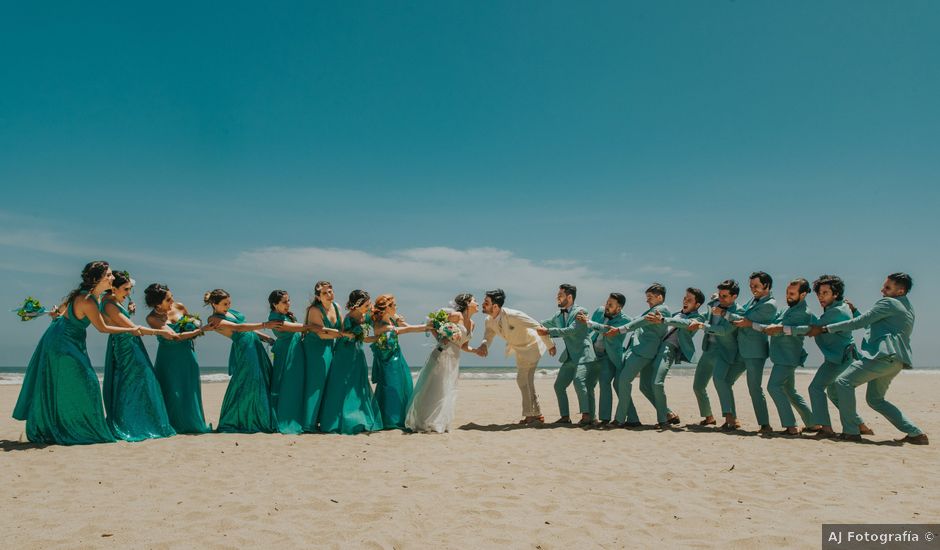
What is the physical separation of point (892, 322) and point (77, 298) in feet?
37.9

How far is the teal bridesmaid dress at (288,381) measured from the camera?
9.54 metres

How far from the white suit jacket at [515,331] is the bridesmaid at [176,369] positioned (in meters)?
4.80

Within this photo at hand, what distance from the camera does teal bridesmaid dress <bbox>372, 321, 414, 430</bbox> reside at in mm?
10047

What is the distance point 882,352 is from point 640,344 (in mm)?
3440

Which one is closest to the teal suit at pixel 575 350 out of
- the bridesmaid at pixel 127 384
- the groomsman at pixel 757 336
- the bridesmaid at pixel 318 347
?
the groomsman at pixel 757 336

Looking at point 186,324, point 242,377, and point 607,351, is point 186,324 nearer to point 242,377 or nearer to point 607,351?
point 242,377

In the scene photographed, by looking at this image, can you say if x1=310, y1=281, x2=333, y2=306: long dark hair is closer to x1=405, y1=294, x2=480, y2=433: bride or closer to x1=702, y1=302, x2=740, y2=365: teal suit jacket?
x1=405, y1=294, x2=480, y2=433: bride

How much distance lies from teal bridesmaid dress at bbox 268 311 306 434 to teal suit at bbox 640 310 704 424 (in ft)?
19.4

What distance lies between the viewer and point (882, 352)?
8656 millimetres

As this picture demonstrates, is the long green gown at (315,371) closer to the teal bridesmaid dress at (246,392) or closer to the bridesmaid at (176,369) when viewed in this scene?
the teal bridesmaid dress at (246,392)

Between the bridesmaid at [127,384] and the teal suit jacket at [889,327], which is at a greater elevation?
the teal suit jacket at [889,327]

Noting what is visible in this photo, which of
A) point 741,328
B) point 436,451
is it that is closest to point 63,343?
point 436,451

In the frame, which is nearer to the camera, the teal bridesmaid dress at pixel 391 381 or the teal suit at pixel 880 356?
the teal suit at pixel 880 356

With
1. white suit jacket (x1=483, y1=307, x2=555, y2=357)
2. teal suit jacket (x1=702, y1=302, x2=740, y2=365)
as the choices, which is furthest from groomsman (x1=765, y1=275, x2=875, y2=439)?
white suit jacket (x1=483, y1=307, x2=555, y2=357)
